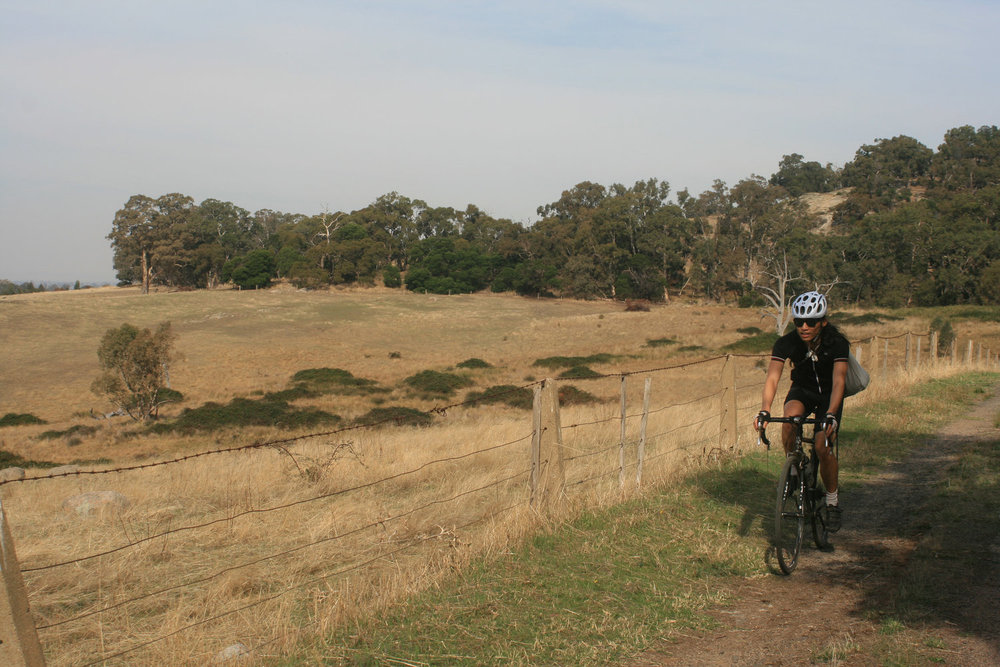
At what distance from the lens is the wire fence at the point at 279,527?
5.14 metres

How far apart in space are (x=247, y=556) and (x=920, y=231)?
82.0m

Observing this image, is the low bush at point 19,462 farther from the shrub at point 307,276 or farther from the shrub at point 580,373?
the shrub at point 307,276

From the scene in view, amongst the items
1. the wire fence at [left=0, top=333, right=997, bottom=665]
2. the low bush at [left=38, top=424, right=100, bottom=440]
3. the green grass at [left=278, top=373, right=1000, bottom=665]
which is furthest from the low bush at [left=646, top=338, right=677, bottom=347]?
the green grass at [left=278, top=373, right=1000, bottom=665]

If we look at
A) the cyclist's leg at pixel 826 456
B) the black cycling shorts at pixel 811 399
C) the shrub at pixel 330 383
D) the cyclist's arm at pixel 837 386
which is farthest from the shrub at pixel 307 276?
the cyclist's arm at pixel 837 386

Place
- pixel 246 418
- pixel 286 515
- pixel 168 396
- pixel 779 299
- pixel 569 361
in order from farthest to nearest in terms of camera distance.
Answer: pixel 779 299 → pixel 569 361 → pixel 168 396 → pixel 246 418 → pixel 286 515

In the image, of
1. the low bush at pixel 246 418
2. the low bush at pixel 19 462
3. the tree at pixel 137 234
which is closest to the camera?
the low bush at pixel 19 462

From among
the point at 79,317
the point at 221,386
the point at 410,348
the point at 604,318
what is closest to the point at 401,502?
the point at 221,386

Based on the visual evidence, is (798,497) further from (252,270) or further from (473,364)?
(252,270)

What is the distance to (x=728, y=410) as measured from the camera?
10.3 metres

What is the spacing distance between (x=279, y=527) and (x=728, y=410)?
226 inches

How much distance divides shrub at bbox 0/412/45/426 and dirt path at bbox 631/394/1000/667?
106 ft

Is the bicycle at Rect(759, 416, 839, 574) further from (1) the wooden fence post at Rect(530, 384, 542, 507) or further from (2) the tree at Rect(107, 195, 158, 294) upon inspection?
(2) the tree at Rect(107, 195, 158, 294)

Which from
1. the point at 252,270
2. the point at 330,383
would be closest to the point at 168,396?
the point at 330,383

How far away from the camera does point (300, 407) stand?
1193 inches
